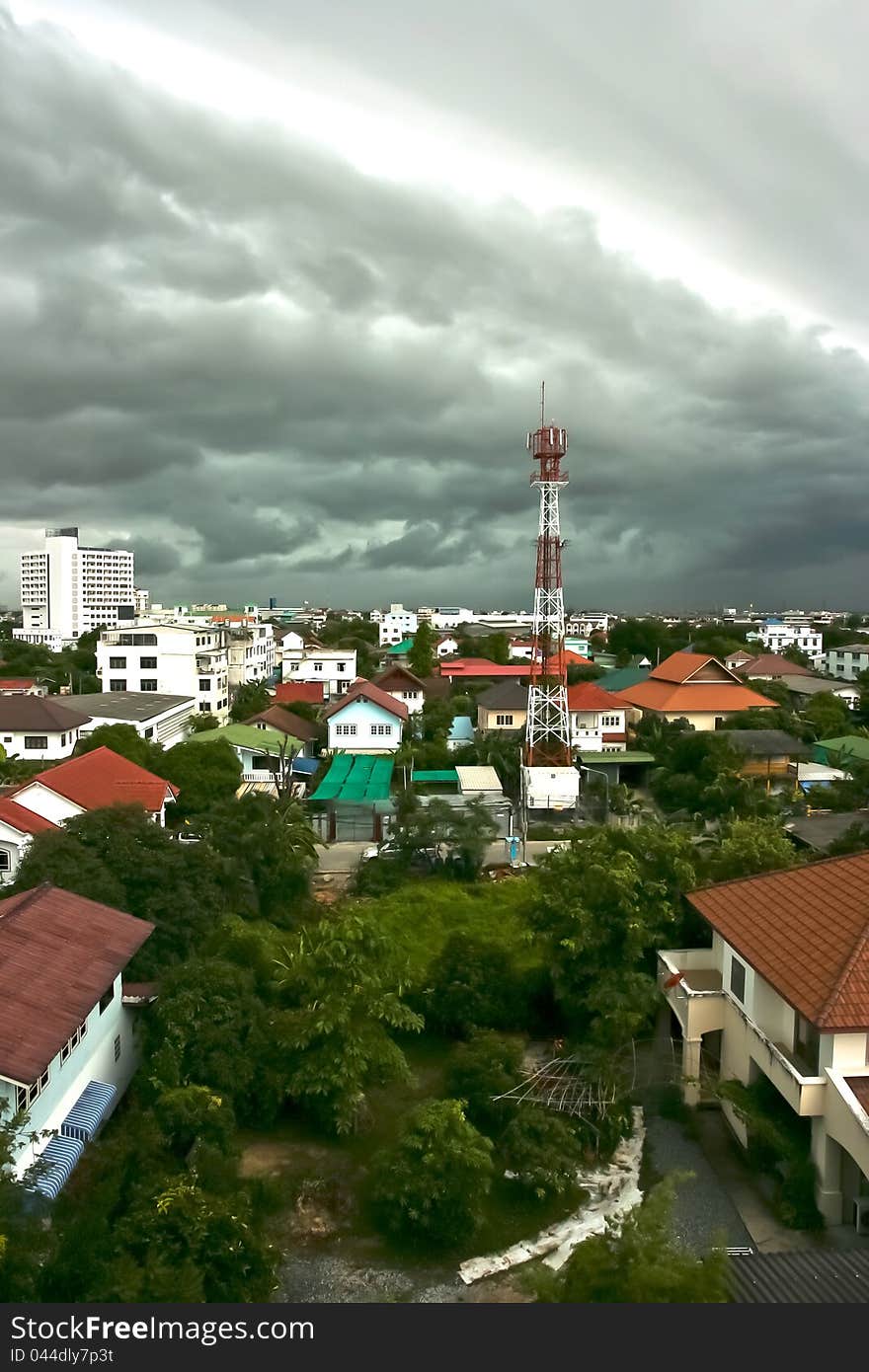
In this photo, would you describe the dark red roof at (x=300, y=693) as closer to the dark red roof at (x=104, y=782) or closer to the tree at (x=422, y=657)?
the tree at (x=422, y=657)

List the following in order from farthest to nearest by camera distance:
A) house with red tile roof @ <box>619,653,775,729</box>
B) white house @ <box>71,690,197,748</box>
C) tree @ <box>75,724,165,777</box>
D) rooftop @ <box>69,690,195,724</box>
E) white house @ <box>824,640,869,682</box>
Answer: white house @ <box>824,640,869,682</box>
house with red tile roof @ <box>619,653,775,729</box>
rooftop @ <box>69,690,195,724</box>
white house @ <box>71,690,197,748</box>
tree @ <box>75,724,165,777</box>

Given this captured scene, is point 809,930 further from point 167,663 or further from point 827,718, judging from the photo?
point 167,663

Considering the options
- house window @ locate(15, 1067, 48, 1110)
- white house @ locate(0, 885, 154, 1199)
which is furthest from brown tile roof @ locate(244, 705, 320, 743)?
house window @ locate(15, 1067, 48, 1110)

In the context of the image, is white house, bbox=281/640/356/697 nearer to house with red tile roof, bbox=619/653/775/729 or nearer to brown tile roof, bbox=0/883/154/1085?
house with red tile roof, bbox=619/653/775/729

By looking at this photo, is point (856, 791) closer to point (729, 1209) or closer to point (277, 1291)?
point (729, 1209)

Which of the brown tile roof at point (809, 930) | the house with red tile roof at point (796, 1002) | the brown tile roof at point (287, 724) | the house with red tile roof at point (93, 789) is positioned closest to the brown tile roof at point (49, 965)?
the house with red tile roof at point (796, 1002)
